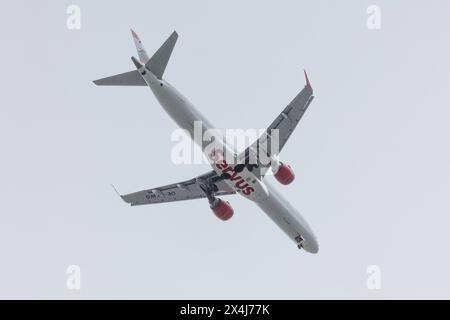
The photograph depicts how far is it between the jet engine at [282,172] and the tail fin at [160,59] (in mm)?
9958

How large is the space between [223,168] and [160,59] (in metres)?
8.52

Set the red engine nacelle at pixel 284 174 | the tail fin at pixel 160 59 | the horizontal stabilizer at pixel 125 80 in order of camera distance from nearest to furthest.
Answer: the tail fin at pixel 160 59 → the horizontal stabilizer at pixel 125 80 → the red engine nacelle at pixel 284 174

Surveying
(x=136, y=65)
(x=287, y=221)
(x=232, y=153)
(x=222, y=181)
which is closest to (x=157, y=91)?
(x=136, y=65)

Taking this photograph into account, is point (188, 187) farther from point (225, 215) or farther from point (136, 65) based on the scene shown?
point (136, 65)

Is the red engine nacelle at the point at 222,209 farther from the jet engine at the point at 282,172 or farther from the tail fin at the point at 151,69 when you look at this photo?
the tail fin at the point at 151,69

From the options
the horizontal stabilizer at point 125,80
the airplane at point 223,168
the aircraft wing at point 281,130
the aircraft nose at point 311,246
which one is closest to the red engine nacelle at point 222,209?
the airplane at point 223,168

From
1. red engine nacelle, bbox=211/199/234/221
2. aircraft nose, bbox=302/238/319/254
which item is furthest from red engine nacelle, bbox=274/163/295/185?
aircraft nose, bbox=302/238/319/254

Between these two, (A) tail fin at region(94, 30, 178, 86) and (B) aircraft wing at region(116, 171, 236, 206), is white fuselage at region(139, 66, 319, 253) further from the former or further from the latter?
(B) aircraft wing at region(116, 171, 236, 206)

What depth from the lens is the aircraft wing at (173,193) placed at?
53.3m

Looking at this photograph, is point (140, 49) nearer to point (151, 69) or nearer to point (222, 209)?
point (151, 69)

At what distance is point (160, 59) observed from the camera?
44.4 m

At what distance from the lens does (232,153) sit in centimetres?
4788

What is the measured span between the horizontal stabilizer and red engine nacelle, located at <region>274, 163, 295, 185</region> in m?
10.6

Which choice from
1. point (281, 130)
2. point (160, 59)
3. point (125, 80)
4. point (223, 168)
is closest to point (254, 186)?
point (223, 168)
